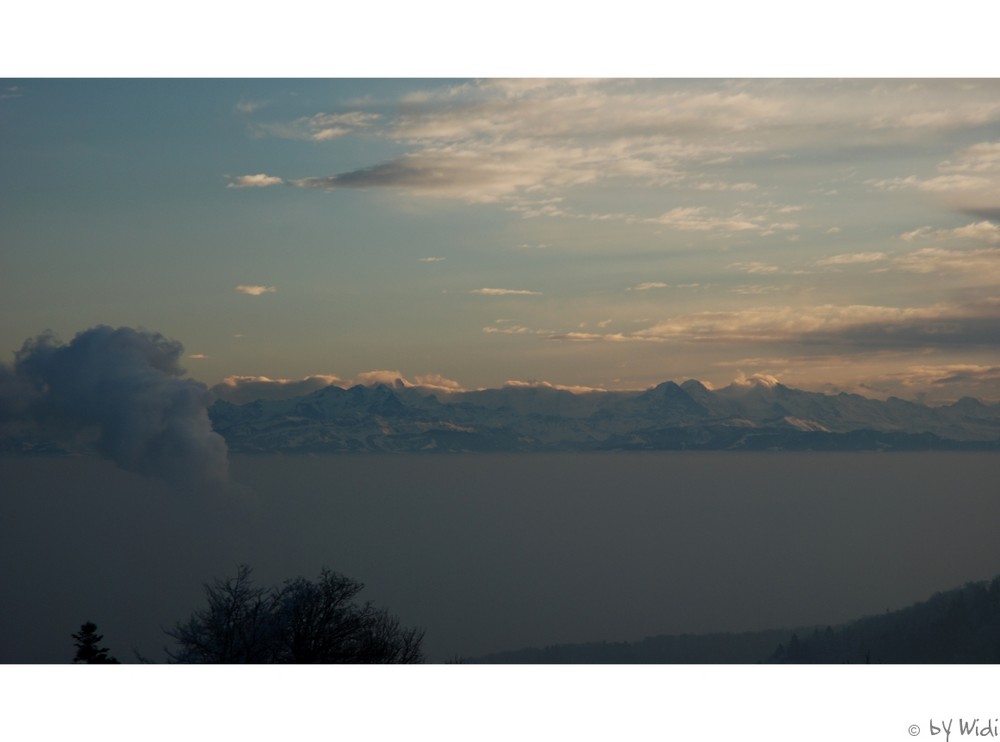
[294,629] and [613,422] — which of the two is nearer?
[294,629]

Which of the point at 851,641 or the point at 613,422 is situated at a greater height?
the point at 613,422

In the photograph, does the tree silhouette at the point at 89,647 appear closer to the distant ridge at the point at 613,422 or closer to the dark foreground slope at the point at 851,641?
the distant ridge at the point at 613,422

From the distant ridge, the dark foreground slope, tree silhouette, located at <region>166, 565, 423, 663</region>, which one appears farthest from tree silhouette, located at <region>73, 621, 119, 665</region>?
the dark foreground slope

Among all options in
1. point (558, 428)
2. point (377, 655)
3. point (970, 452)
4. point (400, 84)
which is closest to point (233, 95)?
point (400, 84)

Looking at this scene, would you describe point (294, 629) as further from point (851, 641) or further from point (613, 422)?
point (851, 641)

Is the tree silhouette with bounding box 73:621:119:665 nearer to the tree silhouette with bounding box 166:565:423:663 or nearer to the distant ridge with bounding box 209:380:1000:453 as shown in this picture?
the tree silhouette with bounding box 166:565:423:663

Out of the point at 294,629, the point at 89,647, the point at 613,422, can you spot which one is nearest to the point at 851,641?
the point at 613,422

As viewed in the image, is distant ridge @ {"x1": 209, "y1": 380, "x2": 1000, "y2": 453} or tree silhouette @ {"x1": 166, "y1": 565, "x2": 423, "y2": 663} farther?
distant ridge @ {"x1": 209, "y1": 380, "x2": 1000, "y2": 453}
